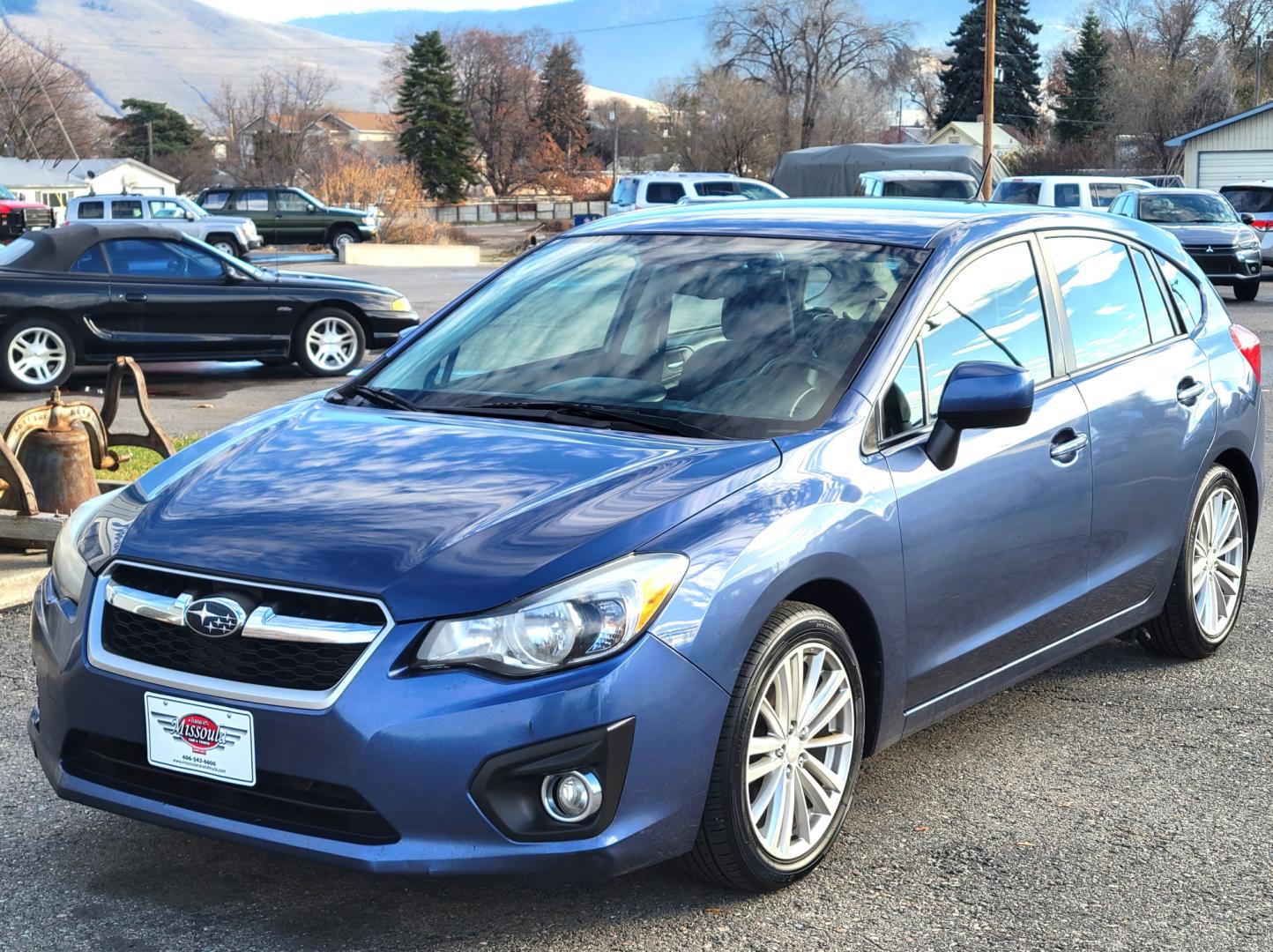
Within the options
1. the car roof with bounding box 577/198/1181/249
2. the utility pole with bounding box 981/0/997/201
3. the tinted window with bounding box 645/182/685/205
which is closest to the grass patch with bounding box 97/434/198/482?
the car roof with bounding box 577/198/1181/249

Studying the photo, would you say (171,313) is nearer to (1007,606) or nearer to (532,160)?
(1007,606)

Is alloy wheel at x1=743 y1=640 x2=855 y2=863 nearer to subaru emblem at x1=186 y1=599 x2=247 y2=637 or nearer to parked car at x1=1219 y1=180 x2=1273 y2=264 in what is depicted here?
subaru emblem at x1=186 y1=599 x2=247 y2=637

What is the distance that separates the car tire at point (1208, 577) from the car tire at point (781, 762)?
200 cm

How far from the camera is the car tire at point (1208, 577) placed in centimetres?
542

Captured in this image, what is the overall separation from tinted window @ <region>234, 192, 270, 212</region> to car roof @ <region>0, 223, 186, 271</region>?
100 ft

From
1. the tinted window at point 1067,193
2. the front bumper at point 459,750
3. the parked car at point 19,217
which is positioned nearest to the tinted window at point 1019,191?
the tinted window at point 1067,193

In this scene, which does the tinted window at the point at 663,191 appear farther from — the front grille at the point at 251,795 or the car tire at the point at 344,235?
the front grille at the point at 251,795

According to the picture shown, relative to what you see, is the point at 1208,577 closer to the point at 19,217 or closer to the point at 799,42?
the point at 19,217

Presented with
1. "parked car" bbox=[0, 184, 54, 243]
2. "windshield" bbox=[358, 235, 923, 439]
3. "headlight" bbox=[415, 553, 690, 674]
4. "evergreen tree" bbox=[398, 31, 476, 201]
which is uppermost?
"evergreen tree" bbox=[398, 31, 476, 201]

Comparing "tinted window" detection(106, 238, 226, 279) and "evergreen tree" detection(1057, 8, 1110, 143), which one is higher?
"evergreen tree" detection(1057, 8, 1110, 143)

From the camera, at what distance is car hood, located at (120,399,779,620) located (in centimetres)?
325

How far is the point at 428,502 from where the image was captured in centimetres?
355

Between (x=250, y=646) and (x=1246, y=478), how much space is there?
404 centimetres

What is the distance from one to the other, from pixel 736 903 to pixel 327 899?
0.96m
